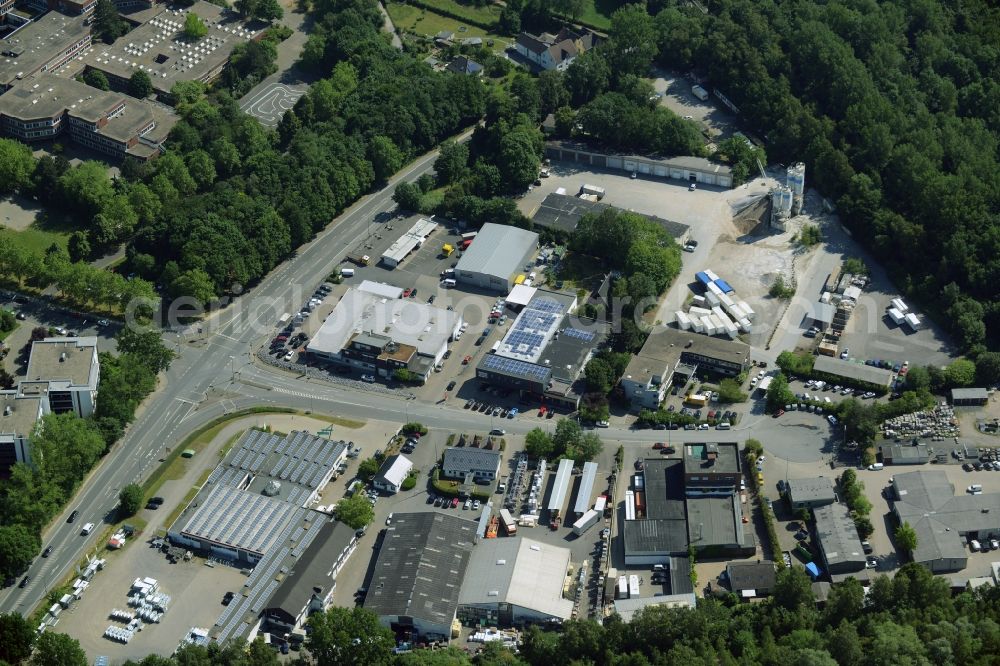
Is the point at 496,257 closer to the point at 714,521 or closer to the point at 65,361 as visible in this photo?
the point at 714,521

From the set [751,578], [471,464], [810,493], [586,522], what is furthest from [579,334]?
[751,578]

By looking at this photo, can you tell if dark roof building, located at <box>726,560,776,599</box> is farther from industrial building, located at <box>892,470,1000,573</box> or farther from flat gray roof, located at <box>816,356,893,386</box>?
flat gray roof, located at <box>816,356,893,386</box>

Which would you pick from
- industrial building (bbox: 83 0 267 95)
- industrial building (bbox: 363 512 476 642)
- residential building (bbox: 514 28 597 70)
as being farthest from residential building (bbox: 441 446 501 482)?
industrial building (bbox: 83 0 267 95)

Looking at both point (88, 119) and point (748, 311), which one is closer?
point (748, 311)

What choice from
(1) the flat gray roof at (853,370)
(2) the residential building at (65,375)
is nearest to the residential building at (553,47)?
(1) the flat gray roof at (853,370)

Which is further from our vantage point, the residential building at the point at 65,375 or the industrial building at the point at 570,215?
the industrial building at the point at 570,215

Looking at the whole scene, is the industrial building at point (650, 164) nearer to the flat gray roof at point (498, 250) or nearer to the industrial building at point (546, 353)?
the flat gray roof at point (498, 250)

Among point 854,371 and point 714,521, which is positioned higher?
point 854,371
